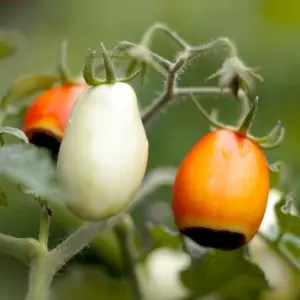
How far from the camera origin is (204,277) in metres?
0.81

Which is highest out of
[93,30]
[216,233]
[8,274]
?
[216,233]

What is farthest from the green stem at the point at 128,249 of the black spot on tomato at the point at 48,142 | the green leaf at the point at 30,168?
the green leaf at the point at 30,168

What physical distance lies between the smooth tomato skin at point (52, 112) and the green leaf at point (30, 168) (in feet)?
0.37

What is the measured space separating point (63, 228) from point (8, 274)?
13 cm

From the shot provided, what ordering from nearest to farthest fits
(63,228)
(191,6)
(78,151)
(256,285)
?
(78,151) → (256,285) → (63,228) → (191,6)

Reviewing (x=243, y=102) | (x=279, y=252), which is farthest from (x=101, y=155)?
(x=279, y=252)

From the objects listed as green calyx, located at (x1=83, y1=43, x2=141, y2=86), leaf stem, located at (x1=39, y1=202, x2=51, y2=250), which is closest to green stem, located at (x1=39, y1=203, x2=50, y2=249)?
leaf stem, located at (x1=39, y1=202, x2=51, y2=250)

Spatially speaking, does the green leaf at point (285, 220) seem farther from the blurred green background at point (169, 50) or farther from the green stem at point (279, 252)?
the blurred green background at point (169, 50)

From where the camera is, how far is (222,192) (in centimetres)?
64

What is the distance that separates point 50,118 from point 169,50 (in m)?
1.17

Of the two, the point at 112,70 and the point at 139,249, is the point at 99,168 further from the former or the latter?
the point at 139,249

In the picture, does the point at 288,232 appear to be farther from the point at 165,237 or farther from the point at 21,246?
the point at 21,246

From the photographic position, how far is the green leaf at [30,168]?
0.58 metres

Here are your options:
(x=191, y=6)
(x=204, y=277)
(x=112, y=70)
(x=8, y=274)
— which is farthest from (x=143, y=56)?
(x=191, y=6)
